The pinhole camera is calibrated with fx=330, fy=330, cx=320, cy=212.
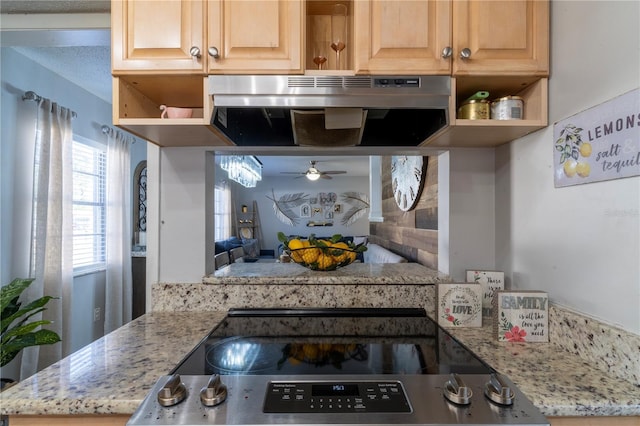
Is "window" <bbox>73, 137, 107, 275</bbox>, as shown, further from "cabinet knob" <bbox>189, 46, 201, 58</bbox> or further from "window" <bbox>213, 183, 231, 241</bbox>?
"window" <bbox>213, 183, 231, 241</bbox>

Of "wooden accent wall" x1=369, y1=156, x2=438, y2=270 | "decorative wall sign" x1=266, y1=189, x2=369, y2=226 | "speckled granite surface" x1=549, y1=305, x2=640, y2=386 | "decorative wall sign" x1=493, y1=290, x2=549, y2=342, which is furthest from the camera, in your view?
"decorative wall sign" x1=266, y1=189, x2=369, y2=226

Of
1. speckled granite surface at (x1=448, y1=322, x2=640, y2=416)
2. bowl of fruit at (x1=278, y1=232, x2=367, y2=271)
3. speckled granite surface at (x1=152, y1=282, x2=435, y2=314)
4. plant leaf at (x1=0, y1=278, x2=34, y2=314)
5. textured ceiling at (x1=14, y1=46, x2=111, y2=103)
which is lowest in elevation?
plant leaf at (x1=0, y1=278, x2=34, y2=314)

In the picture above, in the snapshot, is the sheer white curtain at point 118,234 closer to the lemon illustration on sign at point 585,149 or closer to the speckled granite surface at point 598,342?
the speckled granite surface at point 598,342

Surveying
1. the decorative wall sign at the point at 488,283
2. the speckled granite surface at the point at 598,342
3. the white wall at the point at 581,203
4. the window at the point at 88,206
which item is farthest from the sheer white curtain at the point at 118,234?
the speckled granite surface at the point at 598,342

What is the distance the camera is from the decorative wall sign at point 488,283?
1159 mm

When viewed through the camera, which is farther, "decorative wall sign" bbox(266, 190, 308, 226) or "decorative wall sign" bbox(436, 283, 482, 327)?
"decorative wall sign" bbox(266, 190, 308, 226)

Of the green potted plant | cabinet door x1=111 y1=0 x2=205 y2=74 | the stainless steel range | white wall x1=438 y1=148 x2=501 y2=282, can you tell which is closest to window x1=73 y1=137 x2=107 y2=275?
the green potted plant

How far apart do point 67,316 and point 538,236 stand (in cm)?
320

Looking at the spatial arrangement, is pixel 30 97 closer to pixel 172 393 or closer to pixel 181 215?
pixel 181 215

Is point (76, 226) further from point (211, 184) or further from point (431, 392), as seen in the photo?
point (431, 392)

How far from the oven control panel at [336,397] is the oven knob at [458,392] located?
0.09 metres

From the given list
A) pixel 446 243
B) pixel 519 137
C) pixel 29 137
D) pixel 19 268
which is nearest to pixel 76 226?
pixel 19 268

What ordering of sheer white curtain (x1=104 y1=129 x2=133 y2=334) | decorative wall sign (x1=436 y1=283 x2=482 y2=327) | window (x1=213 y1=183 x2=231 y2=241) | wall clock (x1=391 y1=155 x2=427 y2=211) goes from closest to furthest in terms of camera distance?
1. decorative wall sign (x1=436 y1=283 x2=482 y2=327)
2. wall clock (x1=391 y1=155 x2=427 y2=211)
3. sheer white curtain (x1=104 y1=129 x2=133 y2=334)
4. window (x1=213 y1=183 x2=231 y2=241)

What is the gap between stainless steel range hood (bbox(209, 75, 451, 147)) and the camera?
0.96 metres
